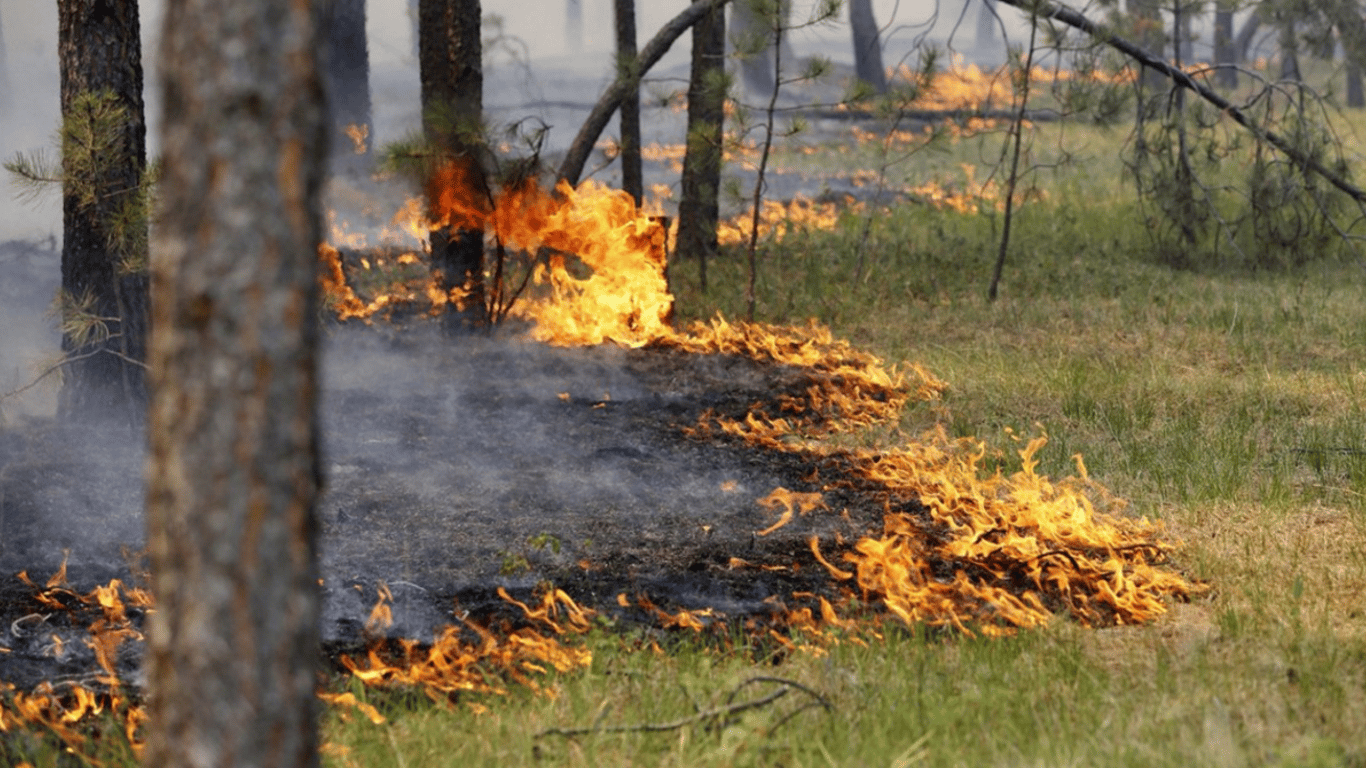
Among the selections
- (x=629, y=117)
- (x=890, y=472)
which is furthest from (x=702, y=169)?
(x=890, y=472)

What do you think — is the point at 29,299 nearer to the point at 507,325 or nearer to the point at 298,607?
the point at 507,325

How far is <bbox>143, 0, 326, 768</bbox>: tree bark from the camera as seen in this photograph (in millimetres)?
1939

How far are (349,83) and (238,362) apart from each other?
49.1ft

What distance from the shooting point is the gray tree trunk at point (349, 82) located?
15.8 meters

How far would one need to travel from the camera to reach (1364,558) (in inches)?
183

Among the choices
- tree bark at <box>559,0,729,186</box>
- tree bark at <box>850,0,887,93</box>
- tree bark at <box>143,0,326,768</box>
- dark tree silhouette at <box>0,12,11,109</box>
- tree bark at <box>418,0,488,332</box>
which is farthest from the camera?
tree bark at <box>850,0,887,93</box>

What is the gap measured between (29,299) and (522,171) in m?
4.03

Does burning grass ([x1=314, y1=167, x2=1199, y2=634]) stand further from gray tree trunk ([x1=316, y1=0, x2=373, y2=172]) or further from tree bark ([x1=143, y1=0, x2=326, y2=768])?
gray tree trunk ([x1=316, y1=0, x2=373, y2=172])

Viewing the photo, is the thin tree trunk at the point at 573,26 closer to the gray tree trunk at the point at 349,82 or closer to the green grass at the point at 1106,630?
the gray tree trunk at the point at 349,82

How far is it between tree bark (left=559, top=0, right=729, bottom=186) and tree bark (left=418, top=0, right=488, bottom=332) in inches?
37.1

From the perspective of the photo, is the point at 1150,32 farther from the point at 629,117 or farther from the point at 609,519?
the point at 609,519

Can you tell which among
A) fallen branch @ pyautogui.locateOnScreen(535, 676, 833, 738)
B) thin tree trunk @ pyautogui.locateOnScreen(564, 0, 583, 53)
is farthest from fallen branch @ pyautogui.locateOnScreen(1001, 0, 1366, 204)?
thin tree trunk @ pyautogui.locateOnScreen(564, 0, 583, 53)

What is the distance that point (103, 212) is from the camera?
6.22m

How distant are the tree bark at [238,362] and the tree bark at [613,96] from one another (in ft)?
24.5
